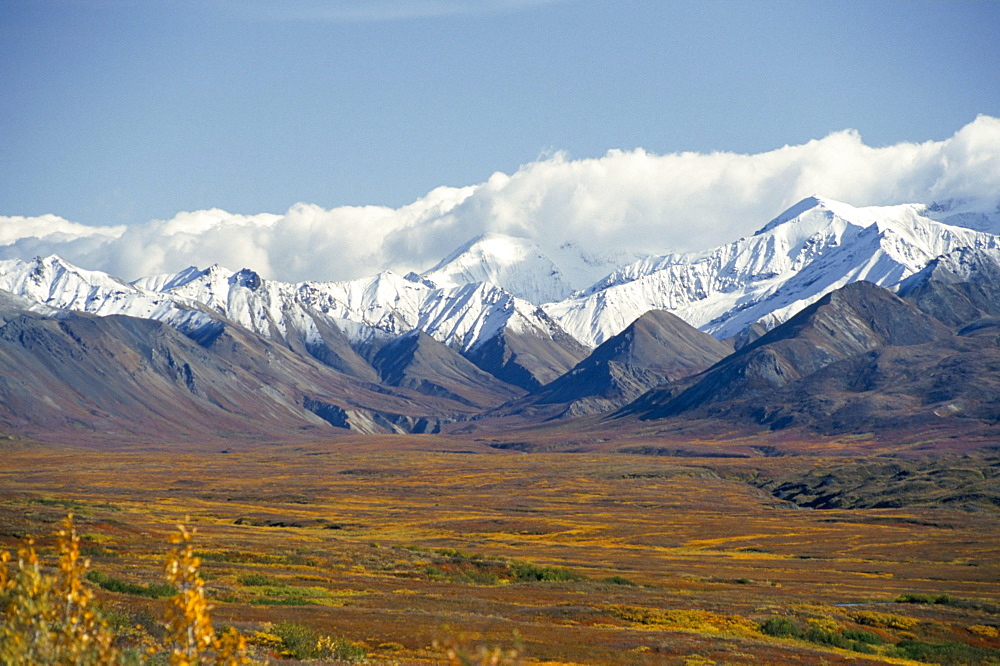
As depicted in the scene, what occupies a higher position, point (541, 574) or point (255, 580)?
point (255, 580)

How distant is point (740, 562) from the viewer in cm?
8731

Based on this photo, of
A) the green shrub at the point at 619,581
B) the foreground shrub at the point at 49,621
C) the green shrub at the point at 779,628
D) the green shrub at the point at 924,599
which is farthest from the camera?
the green shrub at the point at 619,581

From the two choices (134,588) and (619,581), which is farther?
(619,581)

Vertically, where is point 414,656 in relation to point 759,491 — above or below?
above

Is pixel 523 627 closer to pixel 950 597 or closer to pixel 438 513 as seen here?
pixel 950 597

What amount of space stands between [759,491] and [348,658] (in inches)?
6665

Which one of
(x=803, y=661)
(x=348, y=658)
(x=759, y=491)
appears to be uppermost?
(x=348, y=658)

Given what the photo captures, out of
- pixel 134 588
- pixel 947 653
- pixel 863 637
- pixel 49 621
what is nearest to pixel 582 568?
pixel 863 637

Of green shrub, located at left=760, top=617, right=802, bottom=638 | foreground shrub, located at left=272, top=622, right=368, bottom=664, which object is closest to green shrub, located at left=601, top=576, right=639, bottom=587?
green shrub, located at left=760, top=617, right=802, bottom=638

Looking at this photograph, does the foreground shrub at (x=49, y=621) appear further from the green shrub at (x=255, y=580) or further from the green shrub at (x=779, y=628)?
the green shrub at (x=779, y=628)

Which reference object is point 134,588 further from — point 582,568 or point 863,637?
point 582,568

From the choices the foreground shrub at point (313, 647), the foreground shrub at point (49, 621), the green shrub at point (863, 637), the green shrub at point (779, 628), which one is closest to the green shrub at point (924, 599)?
the green shrub at point (863, 637)

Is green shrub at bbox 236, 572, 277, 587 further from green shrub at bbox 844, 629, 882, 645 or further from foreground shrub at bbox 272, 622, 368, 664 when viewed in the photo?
green shrub at bbox 844, 629, 882, 645

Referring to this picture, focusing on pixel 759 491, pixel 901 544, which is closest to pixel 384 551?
pixel 901 544
